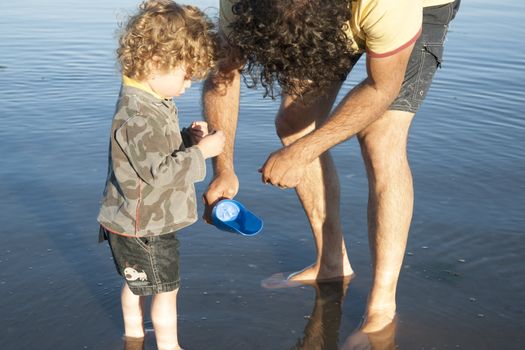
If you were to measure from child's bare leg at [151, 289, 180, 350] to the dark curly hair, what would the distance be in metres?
1.00

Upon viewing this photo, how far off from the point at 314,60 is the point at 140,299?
117cm

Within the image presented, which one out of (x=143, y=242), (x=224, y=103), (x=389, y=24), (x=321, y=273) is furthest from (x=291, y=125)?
(x=143, y=242)

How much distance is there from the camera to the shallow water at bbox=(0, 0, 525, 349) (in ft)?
9.07

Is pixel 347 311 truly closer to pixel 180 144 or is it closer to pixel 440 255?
pixel 440 255

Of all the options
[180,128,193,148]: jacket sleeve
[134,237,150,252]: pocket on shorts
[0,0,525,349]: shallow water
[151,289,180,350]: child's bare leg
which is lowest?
[0,0,525,349]: shallow water

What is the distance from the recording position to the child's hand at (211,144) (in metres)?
2.49

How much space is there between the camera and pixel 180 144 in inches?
98.5

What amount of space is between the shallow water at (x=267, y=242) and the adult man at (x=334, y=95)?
0.25 metres

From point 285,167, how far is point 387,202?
0.47 m

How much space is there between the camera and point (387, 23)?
2.44 m

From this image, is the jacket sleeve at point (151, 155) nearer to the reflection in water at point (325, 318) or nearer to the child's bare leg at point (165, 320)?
the child's bare leg at point (165, 320)

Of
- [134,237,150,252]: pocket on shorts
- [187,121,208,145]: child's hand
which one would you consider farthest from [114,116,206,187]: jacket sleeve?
[187,121,208,145]: child's hand

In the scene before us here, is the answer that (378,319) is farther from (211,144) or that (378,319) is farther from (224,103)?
(224,103)

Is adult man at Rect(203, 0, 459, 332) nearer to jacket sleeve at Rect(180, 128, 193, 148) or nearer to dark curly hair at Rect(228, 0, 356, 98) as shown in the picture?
dark curly hair at Rect(228, 0, 356, 98)
